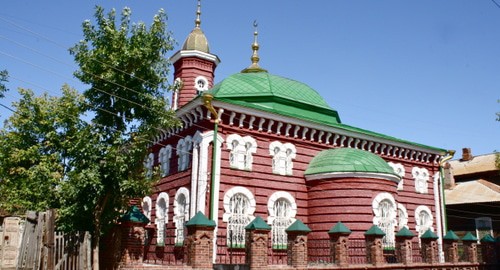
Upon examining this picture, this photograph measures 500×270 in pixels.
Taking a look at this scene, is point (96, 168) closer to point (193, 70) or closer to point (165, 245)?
point (165, 245)

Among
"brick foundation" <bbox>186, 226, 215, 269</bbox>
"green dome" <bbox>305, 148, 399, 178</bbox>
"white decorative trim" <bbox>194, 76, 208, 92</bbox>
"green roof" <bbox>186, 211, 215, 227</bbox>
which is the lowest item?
"brick foundation" <bbox>186, 226, 215, 269</bbox>

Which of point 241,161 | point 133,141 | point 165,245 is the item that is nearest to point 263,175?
point 241,161

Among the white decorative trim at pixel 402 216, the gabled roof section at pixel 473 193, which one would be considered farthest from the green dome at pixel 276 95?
the gabled roof section at pixel 473 193

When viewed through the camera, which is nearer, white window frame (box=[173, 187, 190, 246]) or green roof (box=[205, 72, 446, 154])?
white window frame (box=[173, 187, 190, 246])

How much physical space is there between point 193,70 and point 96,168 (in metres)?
14.0

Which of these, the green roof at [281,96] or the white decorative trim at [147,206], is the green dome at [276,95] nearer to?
the green roof at [281,96]

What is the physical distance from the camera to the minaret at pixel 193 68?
26.8 m

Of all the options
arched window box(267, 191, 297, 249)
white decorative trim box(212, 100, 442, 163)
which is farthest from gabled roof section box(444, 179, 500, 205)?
arched window box(267, 191, 297, 249)

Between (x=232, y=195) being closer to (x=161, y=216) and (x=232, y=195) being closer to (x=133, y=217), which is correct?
(x=161, y=216)

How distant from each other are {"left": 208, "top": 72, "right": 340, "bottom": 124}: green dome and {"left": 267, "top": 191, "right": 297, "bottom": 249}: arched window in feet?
12.7

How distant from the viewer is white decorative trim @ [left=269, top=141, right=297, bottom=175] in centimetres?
2088

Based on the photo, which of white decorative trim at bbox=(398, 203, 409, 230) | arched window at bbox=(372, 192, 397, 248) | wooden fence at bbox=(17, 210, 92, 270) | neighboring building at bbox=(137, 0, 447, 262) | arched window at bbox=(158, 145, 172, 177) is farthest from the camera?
white decorative trim at bbox=(398, 203, 409, 230)

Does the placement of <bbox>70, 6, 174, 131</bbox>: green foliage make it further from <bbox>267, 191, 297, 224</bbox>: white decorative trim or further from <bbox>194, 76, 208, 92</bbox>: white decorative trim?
<bbox>194, 76, 208, 92</bbox>: white decorative trim

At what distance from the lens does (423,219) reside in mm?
26000
